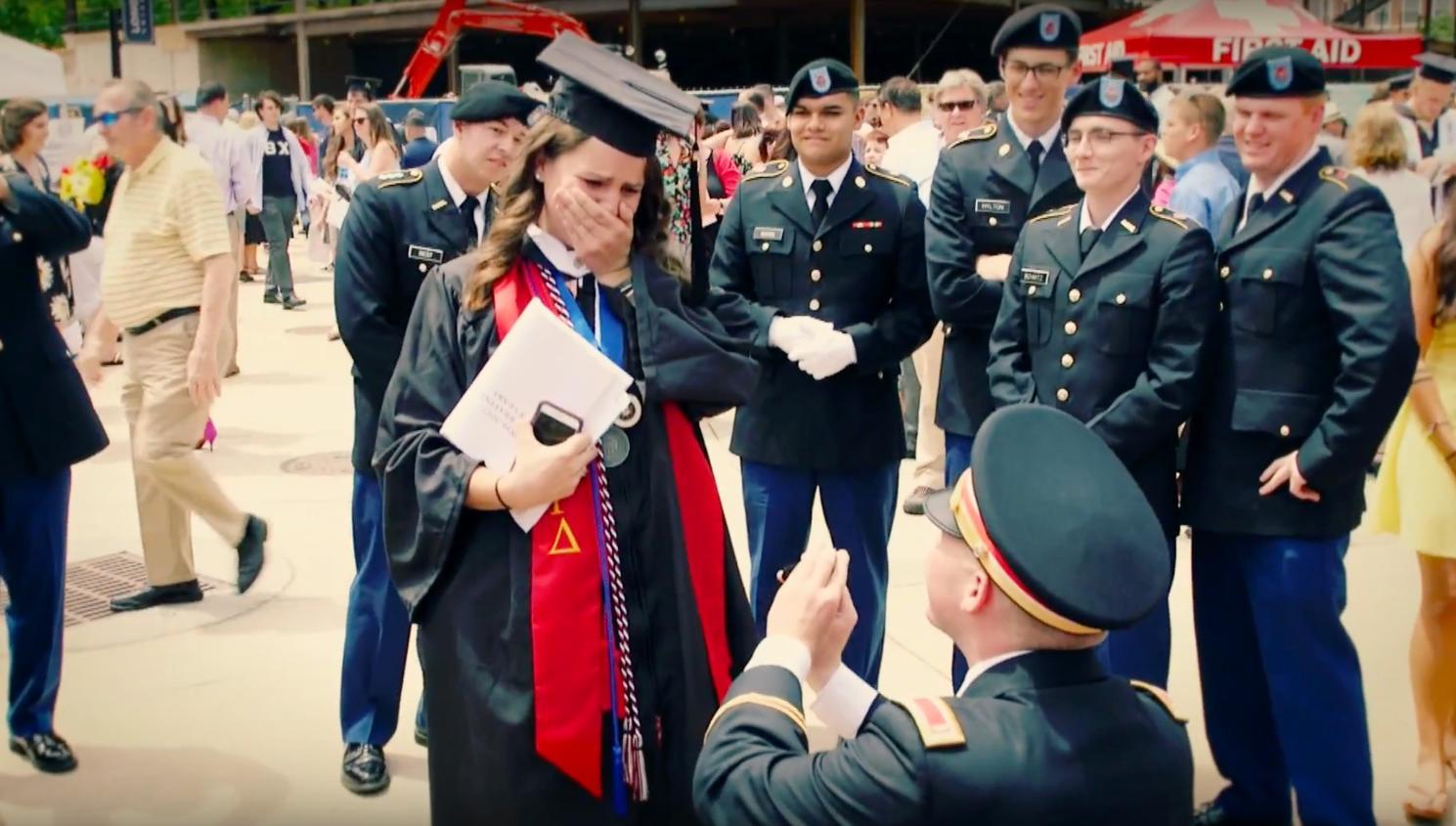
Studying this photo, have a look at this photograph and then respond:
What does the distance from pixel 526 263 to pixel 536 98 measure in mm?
1903

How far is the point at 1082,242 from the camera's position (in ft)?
12.7

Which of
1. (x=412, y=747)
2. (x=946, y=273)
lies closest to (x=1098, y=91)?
(x=946, y=273)

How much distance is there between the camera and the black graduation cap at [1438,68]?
10023 mm

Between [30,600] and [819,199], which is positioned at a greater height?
[819,199]

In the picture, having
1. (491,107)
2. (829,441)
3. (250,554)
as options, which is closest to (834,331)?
(829,441)

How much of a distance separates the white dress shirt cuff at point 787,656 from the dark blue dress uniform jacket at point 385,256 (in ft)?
7.06

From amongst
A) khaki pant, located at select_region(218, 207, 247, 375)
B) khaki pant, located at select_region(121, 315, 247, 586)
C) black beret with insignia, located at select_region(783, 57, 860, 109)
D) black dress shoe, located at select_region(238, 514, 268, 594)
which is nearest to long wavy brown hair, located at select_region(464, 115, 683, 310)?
black beret with insignia, located at select_region(783, 57, 860, 109)

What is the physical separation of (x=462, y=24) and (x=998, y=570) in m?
29.7

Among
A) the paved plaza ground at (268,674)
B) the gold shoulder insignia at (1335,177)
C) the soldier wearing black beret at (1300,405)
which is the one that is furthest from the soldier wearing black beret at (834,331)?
the gold shoulder insignia at (1335,177)

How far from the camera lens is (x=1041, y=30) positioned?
14.4 feet

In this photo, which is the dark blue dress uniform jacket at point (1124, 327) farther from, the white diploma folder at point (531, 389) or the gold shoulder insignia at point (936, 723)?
the gold shoulder insignia at point (936, 723)

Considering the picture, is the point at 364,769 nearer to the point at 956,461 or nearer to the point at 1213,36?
the point at 956,461

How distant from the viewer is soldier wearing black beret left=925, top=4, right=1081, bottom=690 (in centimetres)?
439

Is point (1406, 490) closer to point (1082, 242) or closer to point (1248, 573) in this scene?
point (1248, 573)
